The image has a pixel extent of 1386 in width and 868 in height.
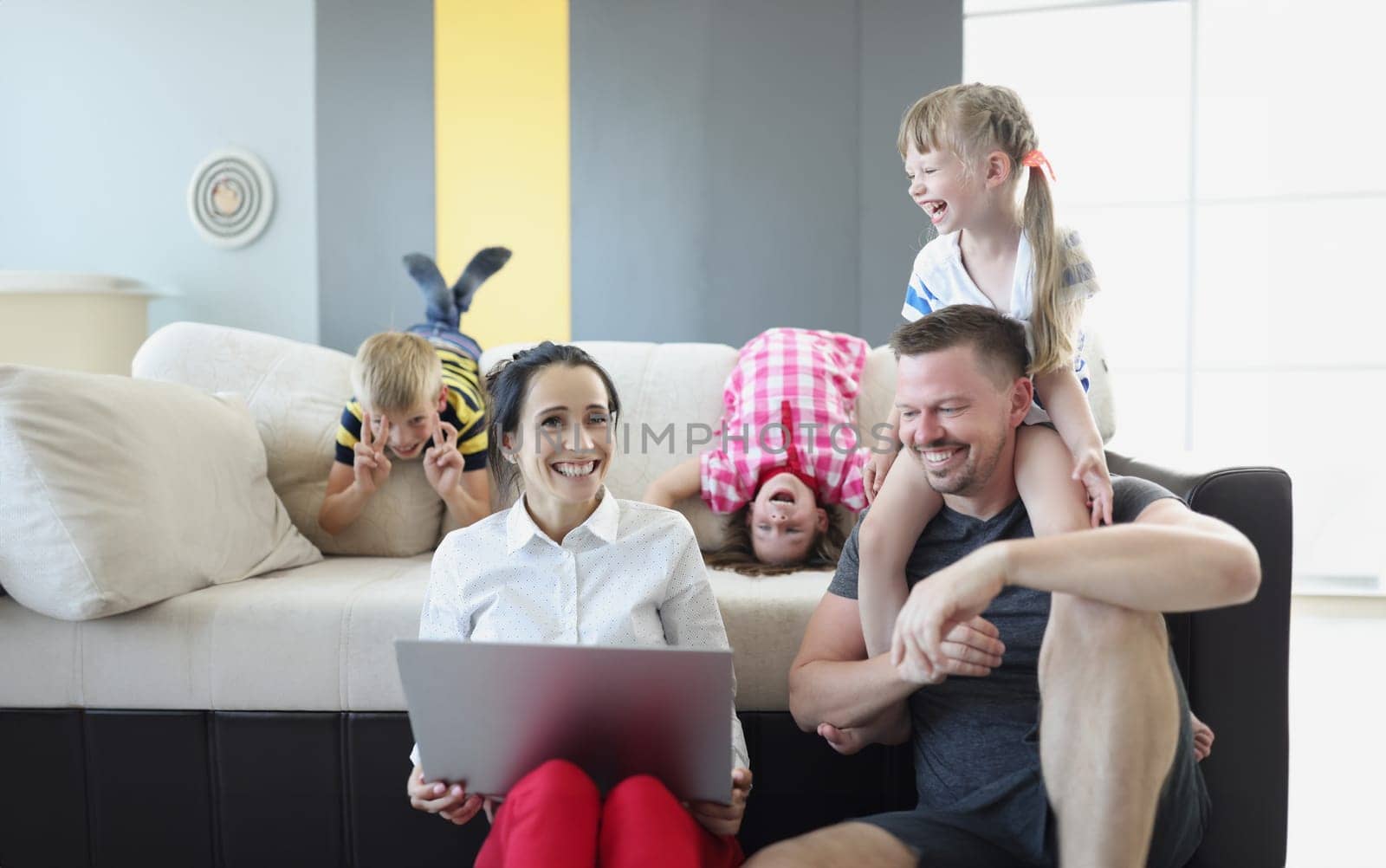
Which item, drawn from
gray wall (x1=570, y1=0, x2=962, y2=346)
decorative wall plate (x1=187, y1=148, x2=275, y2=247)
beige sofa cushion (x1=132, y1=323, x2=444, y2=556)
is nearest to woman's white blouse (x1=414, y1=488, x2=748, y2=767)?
beige sofa cushion (x1=132, y1=323, x2=444, y2=556)

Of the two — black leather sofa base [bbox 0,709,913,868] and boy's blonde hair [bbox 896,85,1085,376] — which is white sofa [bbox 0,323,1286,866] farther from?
boy's blonde hair [bbox 896,85,1085,376]

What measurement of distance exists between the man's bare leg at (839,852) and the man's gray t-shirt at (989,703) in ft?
0.39

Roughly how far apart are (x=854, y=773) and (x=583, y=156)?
279 cm

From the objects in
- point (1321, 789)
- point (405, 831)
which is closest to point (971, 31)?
point (1321, 789)

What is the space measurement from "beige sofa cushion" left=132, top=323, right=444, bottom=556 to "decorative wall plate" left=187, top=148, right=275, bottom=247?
5.70 ft

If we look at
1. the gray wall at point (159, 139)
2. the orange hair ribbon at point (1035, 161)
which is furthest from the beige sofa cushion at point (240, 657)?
the gray wall at point (159, 139)

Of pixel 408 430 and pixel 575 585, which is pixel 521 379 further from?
pixel 408 430

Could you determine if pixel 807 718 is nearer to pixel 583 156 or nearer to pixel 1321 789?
pixel 1321 789

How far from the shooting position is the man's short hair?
1412 millimetres

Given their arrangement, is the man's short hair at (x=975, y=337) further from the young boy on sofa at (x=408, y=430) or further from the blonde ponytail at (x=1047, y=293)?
the young boy on sofa at (x=408, y=430)

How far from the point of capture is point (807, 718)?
1.49 meters

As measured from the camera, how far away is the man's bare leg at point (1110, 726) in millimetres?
1200

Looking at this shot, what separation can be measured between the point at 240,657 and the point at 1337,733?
257cm

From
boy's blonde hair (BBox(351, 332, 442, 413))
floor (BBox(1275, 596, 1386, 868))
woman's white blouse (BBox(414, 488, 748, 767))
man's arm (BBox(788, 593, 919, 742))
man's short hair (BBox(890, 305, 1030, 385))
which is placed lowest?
floor (BBox(1275, 596, 1386, 868))
